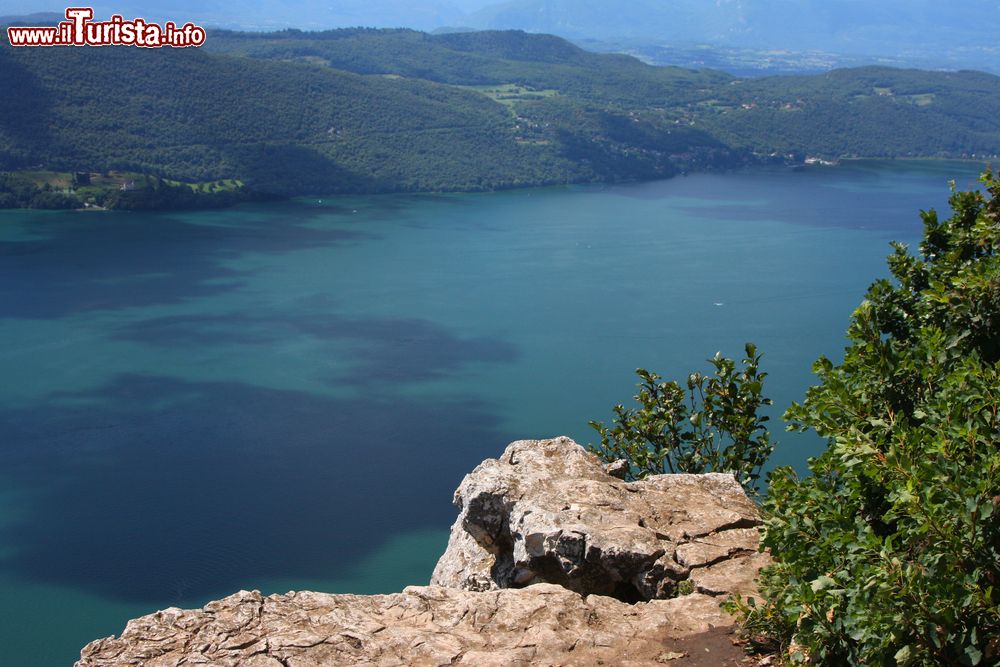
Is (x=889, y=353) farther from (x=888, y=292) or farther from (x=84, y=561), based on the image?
(x=84, y=561)

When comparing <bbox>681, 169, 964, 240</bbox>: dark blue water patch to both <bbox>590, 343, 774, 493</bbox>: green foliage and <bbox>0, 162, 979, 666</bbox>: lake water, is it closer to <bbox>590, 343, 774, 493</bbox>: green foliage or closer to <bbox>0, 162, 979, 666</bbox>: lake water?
<bbox>0, 162, 979, 666</bbox>: lake water

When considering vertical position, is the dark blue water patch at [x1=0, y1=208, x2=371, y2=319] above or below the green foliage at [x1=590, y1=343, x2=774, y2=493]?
below

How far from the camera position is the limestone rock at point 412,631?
5.97 meters

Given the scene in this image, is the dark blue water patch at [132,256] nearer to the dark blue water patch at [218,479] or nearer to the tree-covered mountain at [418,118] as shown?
the tree-covered mountain at [418,118]

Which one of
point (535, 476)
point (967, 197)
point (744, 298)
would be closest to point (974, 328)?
point (967, 197)

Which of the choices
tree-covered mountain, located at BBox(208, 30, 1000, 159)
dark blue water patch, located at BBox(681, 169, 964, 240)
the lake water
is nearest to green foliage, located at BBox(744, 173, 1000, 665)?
the lake water

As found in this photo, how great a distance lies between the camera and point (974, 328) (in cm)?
600

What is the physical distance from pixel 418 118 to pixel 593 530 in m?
86.6

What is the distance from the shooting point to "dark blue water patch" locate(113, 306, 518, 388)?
3588cm

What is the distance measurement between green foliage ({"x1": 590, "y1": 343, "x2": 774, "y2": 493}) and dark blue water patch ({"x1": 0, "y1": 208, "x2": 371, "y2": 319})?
35.9 meters

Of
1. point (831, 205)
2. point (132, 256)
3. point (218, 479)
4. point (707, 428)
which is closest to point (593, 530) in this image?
point (707, 428)

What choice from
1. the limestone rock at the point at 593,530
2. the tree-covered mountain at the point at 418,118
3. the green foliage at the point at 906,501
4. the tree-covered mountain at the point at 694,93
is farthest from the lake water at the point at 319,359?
the tree-covered mountain at the point at 694,93

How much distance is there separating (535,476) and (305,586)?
1454cm

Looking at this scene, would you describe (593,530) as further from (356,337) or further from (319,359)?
(356,337)
